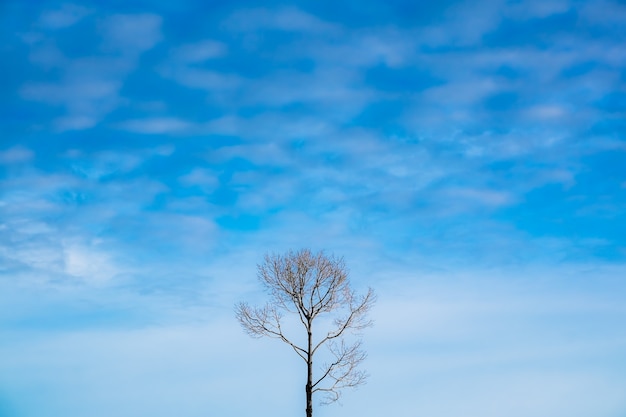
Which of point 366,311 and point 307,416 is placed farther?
point 366,311

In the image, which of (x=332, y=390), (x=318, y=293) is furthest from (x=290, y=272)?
(x=332, y=390)

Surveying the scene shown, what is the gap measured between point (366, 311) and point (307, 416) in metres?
8.43

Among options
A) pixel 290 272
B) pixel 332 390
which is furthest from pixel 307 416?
pixel 290 272

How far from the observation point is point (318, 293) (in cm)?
4116

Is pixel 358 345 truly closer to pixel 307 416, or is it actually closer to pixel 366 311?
pixel 366 311

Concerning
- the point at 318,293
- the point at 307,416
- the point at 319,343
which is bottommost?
the point at 307,416

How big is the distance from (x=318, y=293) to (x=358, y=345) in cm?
445

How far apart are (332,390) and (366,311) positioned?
231 inches

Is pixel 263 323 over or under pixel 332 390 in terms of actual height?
over

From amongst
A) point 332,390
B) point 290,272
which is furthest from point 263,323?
point 332,390

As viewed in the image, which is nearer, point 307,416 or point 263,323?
point 307,416

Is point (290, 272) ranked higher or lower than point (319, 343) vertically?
higher

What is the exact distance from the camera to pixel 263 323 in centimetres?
4131

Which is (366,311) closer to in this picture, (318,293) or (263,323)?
(318,293)
